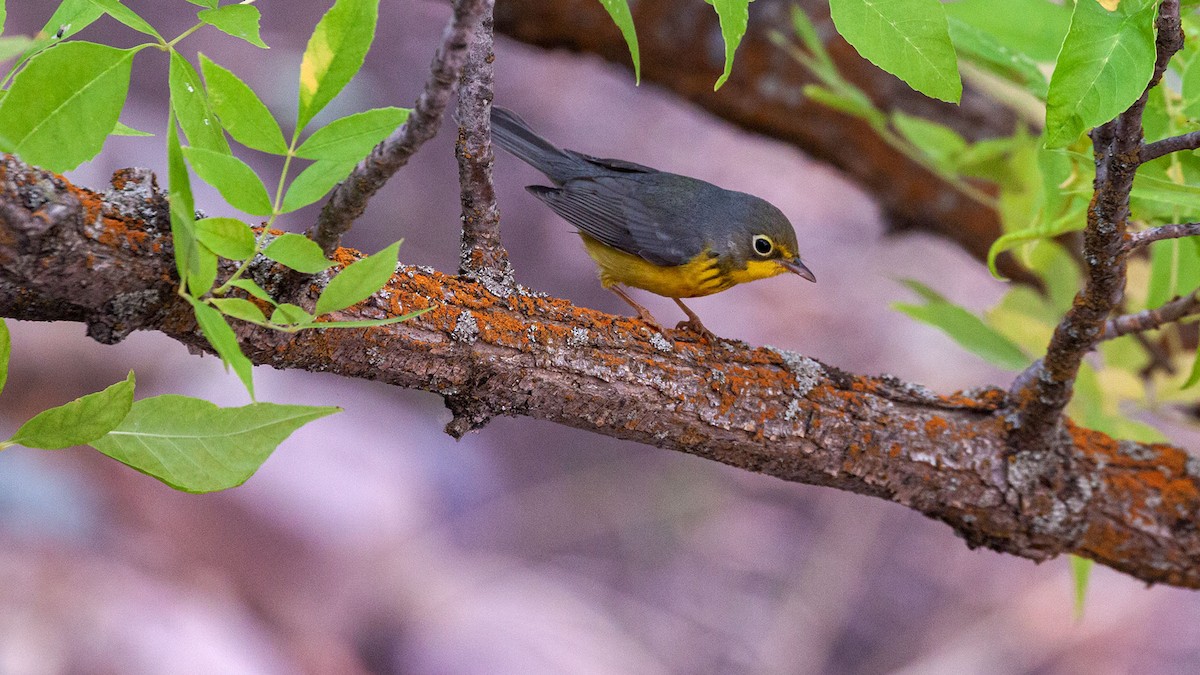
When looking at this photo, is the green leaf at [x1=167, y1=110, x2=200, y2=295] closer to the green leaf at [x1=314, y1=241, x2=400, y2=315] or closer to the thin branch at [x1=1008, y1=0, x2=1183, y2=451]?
the green leaf at [x1=314, y1=241, x2=400, y2=315]

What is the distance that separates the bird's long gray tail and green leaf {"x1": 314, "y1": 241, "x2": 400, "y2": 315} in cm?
222

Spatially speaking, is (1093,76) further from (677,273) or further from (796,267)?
(796,267)

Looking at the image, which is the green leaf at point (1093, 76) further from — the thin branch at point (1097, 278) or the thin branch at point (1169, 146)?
the thin branch at point (1169, 146)

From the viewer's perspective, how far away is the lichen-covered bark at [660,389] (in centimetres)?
140

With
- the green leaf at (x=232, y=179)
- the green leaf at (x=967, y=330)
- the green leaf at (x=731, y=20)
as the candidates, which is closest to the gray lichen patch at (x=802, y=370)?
the green leaf at (x=967, y=330)

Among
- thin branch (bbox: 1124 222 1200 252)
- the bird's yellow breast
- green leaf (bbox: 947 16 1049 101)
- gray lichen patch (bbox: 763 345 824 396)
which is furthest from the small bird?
thin branch (bbox: 1124 222 1200 252)

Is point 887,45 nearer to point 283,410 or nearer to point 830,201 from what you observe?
point 283,410

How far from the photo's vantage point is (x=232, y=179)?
1.12 m

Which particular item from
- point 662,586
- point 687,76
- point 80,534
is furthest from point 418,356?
point 662,586

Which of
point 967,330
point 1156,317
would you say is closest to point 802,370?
point 967,330

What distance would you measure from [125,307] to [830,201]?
639 cm

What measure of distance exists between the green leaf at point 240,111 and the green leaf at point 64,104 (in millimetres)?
102

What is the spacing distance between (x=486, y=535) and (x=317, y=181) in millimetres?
4321

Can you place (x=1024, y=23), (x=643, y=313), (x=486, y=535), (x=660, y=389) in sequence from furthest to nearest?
(x=486, y=535)
(x=643, y=313)
(x=1024, y=23)
(x=660, y=389)
